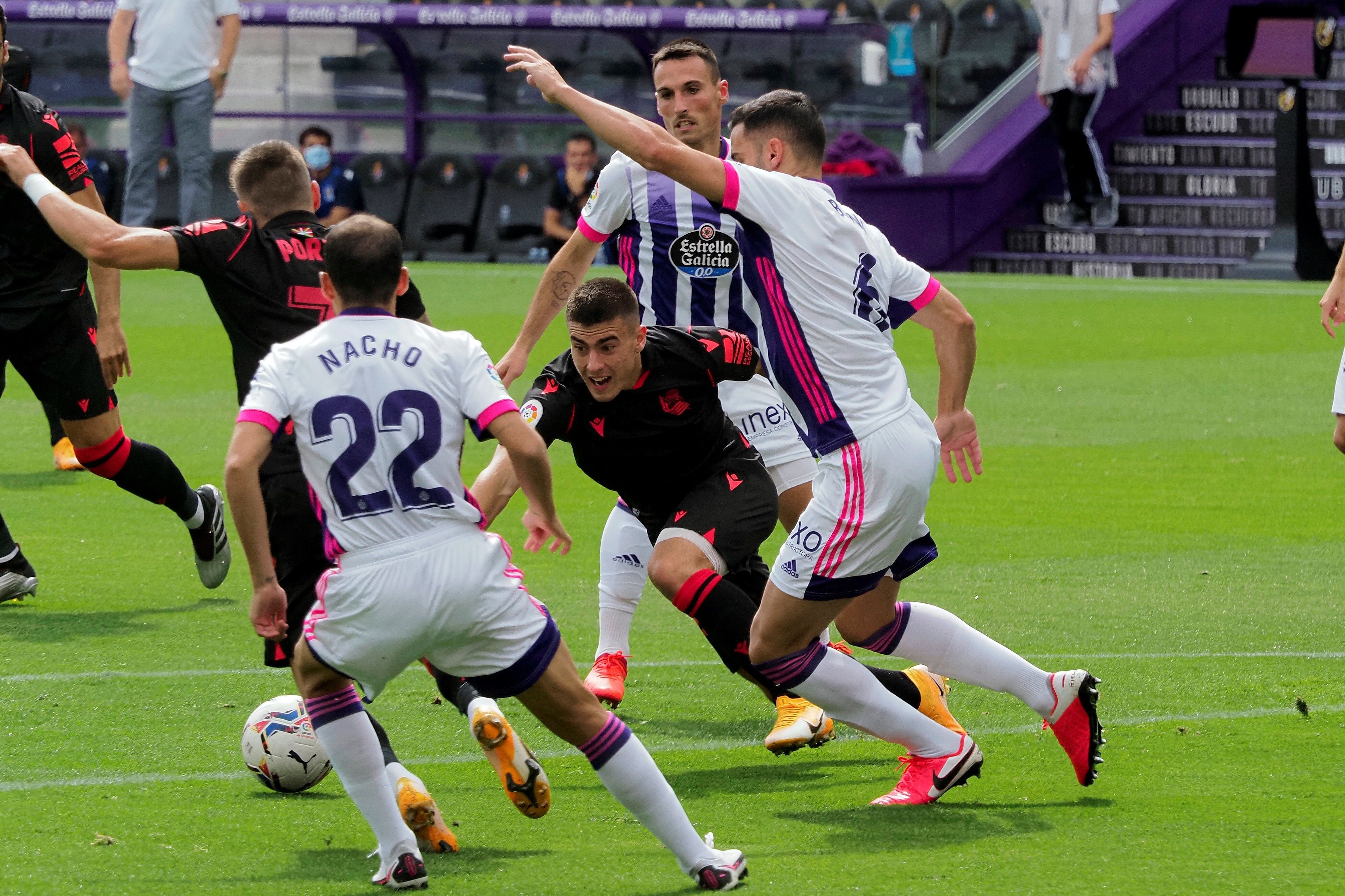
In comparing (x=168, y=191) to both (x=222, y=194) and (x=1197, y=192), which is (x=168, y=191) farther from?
(x=1197, y=192)

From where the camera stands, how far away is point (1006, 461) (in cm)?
1059

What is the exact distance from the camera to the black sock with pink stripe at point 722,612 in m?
5.19

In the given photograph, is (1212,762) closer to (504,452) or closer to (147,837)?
(504,452)

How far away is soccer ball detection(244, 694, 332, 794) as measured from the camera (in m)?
4.92

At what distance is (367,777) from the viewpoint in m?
4.16

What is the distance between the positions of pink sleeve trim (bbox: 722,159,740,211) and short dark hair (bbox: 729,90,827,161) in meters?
0.53

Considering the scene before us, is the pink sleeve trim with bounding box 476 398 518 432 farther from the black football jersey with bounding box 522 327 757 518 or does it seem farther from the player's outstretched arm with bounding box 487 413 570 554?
the black football jersey with bounding box 522 327 757 518

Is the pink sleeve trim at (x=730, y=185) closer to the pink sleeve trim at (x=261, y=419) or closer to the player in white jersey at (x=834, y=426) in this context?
the player in white jersey at (x=834, y=426)

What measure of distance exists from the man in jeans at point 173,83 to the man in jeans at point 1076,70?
25.4 ft

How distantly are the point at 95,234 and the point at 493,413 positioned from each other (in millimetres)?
1399

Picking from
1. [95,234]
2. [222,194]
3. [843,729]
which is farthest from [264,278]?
[222,194]

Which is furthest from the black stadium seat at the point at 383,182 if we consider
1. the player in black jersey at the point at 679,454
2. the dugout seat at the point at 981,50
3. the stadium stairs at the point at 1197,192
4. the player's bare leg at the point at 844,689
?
the player's bare leg at the point at 844,689

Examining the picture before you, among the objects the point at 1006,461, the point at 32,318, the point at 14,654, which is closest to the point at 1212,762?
the point at 14,654

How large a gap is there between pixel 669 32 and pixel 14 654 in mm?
14698
